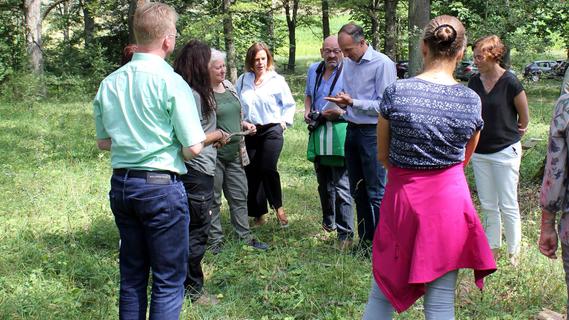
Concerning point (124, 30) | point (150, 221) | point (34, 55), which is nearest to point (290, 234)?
point (150, 221)

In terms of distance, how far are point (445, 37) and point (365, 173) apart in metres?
2.23

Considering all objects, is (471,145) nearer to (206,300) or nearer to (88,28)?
(206,300)

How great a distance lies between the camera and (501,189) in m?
4.84

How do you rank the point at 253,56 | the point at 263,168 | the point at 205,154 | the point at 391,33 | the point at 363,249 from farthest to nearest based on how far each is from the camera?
the point at 391,33
the point at 263,168
the point at 253,56
the point at 363,249
the point at 205,154

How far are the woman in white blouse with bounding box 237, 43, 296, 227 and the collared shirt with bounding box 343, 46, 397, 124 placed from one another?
1.24 meters

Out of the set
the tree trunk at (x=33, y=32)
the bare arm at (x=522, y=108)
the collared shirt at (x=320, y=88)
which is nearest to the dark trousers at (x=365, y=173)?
the collared shirt at (x=320, y=88)

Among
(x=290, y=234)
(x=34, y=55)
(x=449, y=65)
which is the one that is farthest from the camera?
(x=34, y=55)

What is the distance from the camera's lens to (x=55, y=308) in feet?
12.8

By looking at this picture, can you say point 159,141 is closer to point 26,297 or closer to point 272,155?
point 26,297

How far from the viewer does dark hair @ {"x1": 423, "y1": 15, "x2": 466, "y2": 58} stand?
272 cm

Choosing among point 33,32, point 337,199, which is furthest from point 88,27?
point 337,199

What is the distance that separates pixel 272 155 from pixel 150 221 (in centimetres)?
321

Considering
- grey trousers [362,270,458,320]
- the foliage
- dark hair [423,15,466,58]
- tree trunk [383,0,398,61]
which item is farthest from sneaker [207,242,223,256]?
tree trunk [383,0,398,61]

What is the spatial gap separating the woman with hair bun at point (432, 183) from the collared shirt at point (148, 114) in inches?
38.6
